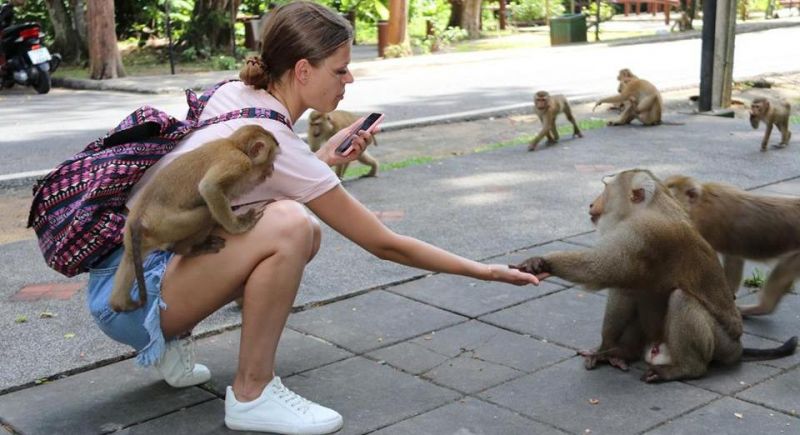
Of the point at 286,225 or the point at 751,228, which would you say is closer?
the point at 286,225

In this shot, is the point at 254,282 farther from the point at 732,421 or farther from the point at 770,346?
the point at 770,346

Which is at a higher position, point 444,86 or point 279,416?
point 279,416

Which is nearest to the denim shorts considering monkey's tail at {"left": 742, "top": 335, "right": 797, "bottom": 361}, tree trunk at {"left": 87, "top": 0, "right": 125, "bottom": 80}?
monkey's tail at {"left": 742, "top": 335, "right": 797, "bottom": 361}

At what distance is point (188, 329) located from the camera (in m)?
4.09

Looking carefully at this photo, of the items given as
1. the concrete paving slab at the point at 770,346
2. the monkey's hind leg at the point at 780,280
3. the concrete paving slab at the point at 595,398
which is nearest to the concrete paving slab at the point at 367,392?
the concrete paving slab at the point at 595,398

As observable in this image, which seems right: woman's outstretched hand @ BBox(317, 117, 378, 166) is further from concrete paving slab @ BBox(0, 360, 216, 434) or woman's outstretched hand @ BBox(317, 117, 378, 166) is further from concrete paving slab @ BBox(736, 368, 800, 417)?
concrete paving slab @ BBox(736, 368, 800, 417)

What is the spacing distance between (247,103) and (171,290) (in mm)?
791

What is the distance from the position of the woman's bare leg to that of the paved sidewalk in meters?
0.33

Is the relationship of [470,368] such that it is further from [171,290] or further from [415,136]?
[415,136]

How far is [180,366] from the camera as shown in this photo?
Answer: 425 centimetres

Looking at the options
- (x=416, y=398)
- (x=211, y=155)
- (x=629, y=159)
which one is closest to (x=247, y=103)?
(x=211, y=155)

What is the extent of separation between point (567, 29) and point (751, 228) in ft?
71.6

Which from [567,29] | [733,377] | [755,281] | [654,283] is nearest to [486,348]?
[654,283]

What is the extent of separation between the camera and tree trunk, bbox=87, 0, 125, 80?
62.7 feet
